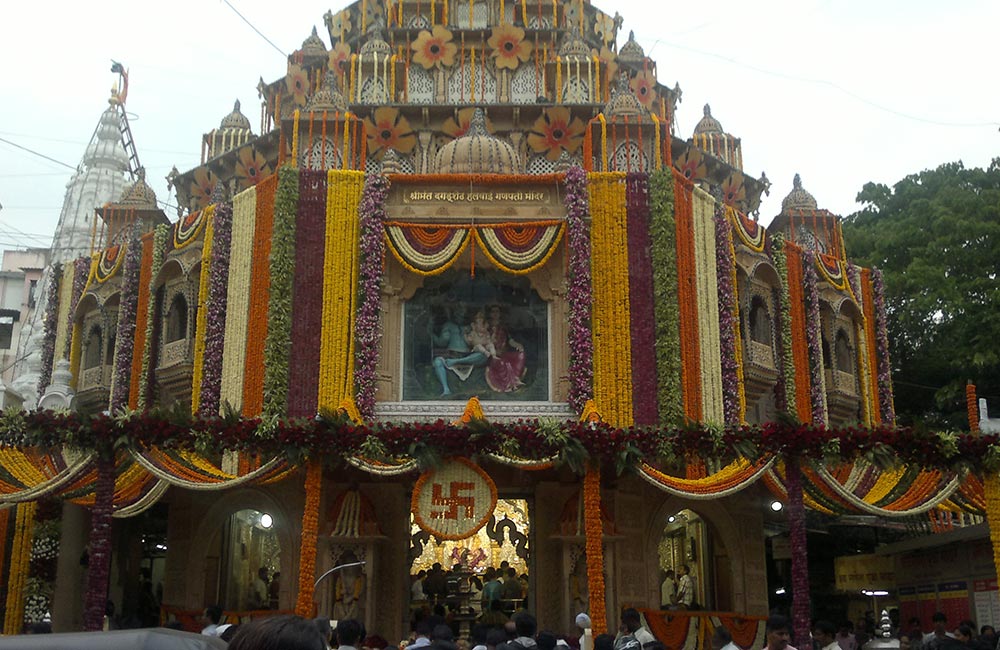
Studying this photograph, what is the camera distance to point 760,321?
2542 cm

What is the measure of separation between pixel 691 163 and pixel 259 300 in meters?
14.2

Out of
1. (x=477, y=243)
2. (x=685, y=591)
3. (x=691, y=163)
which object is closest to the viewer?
(x=477, y=243)

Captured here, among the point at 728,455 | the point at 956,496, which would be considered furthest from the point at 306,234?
the point at 956,496

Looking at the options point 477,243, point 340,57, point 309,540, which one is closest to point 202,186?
point 340,57

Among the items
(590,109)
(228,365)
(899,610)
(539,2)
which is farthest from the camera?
(539,2)

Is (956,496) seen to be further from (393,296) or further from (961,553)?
(393,296)

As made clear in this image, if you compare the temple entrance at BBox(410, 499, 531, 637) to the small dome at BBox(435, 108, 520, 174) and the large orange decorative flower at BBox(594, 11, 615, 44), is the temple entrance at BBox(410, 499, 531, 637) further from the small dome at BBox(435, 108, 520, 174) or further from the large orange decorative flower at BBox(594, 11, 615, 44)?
the large orange decorative flower at BBox(594, 11, 615, 44)

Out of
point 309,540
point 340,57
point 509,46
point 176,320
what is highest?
point 340,57

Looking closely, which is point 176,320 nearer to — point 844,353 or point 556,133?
point 556,133

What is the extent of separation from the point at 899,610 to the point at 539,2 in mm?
19780

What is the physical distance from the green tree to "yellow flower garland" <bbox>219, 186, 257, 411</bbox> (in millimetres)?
20769

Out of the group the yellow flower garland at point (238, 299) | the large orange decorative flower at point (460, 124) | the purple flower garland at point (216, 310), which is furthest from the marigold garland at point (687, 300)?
the purple flower garland at point (216, 310)

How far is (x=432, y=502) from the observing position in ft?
52.7

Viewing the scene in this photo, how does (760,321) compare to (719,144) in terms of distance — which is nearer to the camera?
(760,321)
